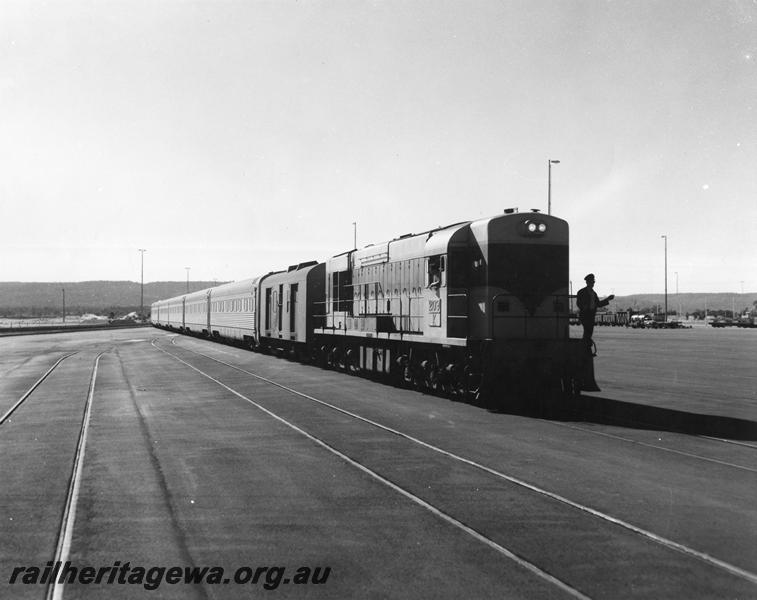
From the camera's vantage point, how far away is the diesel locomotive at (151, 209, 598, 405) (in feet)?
43.9

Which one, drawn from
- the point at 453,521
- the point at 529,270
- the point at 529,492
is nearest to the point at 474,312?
the point at 529,270

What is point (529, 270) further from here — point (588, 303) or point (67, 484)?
point (67, 484)

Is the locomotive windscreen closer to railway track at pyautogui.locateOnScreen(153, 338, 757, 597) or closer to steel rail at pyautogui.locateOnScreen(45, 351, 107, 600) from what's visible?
railway track at pyautogui.locateOnScreen(153, 338, 757, 597)

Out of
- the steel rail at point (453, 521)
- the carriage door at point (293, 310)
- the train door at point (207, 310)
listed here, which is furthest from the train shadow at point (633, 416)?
the train door at point (207, 310)

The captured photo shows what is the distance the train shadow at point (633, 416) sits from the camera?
1100cm

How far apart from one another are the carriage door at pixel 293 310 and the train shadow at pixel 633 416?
12.8m

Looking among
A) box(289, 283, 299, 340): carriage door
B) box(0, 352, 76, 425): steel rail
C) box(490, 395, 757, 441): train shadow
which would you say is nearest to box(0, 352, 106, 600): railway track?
box(0, 352, 76, 425): steel rail

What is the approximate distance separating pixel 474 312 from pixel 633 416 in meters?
3.70

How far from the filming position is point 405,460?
856 centimetres

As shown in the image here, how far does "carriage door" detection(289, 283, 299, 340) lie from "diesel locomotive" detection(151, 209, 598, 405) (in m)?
5.34

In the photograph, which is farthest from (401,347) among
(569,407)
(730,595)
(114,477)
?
(730,595)

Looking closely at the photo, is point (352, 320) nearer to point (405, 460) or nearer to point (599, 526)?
point (405, 460)

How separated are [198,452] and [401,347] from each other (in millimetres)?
8633

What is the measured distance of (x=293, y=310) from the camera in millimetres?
26016
